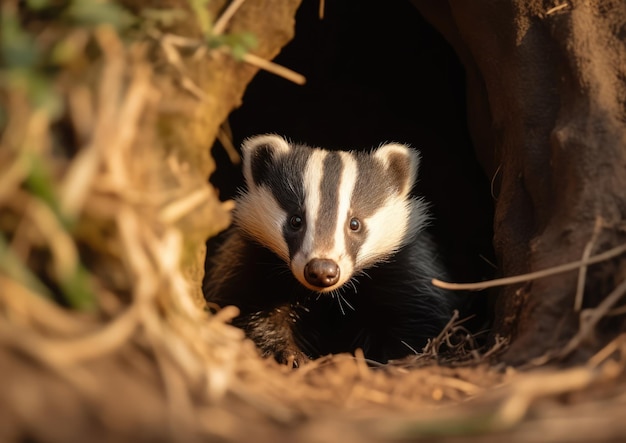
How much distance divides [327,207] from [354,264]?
0.95ft

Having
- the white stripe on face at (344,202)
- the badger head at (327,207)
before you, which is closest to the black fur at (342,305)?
the badger head at (327,207)

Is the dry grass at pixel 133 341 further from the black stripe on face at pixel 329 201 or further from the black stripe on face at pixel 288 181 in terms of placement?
the black stripe on face at pixel 288 181

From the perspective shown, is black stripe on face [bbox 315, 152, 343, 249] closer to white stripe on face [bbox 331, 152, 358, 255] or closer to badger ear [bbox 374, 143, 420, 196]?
white stripe on face [bbox 331, 152, 358, 255]

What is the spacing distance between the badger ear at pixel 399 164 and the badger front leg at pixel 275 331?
2.80 ft

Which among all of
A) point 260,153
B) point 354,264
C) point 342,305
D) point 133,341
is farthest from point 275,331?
point 133,341

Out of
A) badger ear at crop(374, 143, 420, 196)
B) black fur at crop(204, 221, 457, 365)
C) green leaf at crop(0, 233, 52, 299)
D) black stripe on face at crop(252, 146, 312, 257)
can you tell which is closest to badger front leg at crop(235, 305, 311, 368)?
black fur at crop(204, 221, 457, 365)

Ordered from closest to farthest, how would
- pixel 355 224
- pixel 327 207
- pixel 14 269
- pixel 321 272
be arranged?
1. pixel 14 269
2. pixel 321 272
3. pixel 327 207
4. pixel 355 224

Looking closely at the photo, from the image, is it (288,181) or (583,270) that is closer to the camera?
(583,270)

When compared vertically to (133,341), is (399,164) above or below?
above

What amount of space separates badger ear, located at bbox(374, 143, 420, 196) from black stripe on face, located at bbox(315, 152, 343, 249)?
279mm

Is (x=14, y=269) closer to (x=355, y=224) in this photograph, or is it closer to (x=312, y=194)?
(x=312, y=194)

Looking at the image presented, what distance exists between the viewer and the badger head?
3.21 m

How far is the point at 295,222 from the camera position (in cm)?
346

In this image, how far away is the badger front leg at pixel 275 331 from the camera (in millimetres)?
3504
